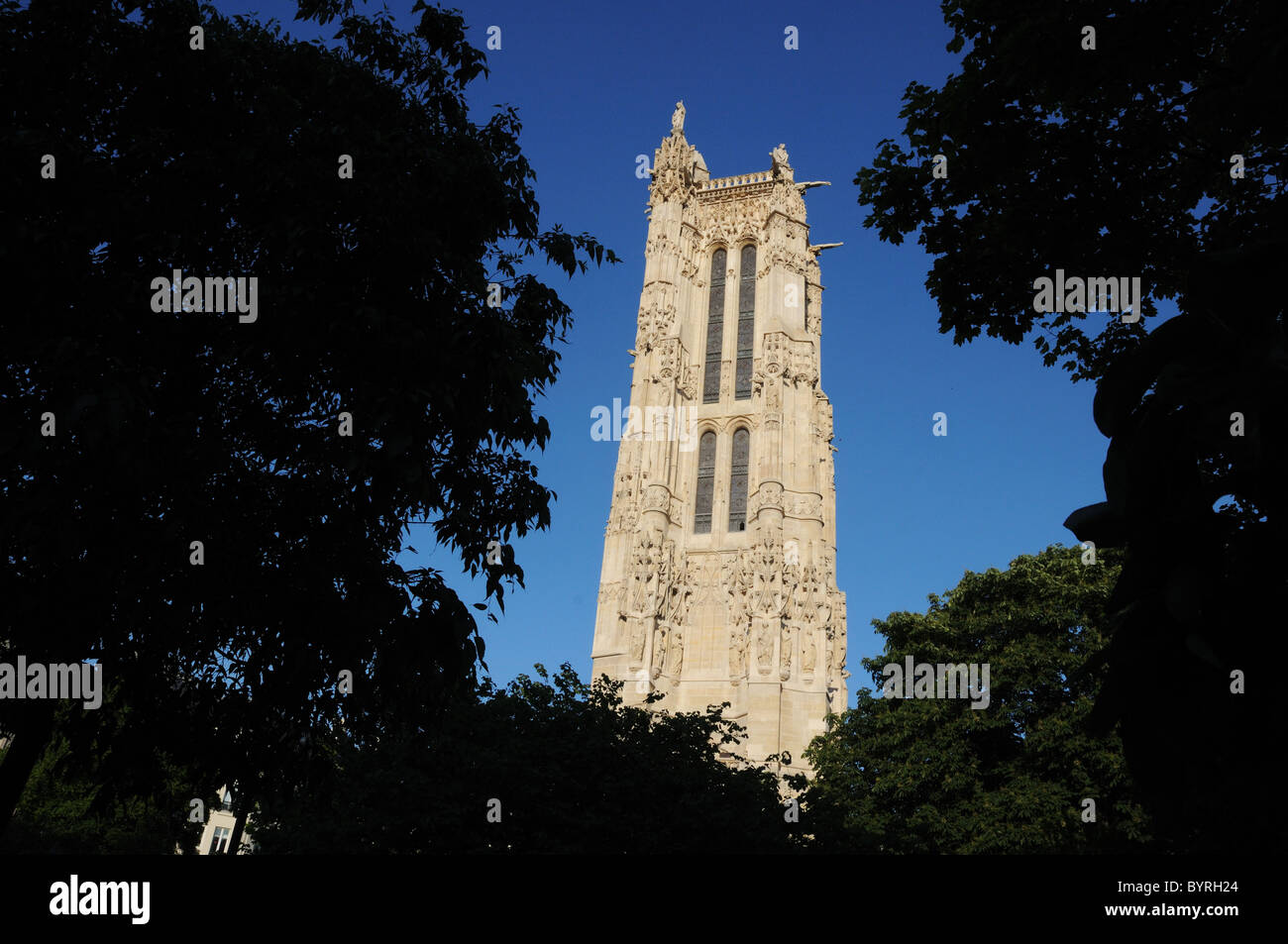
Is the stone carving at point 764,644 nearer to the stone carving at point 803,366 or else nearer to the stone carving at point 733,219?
the stone carving at point 803,366

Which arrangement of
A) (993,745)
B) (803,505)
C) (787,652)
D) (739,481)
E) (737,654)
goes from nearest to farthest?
(993,745) → (787,652) → (737,654) → (803,505) → (739,481)

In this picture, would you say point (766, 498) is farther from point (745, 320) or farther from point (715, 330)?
point (745, 320)

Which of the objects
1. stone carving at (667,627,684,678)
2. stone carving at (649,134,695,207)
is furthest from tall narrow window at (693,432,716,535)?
stone carving at (649,134,695,207)

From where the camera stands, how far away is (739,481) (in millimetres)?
42344

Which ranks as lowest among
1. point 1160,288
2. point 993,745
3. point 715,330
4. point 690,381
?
point 993,745

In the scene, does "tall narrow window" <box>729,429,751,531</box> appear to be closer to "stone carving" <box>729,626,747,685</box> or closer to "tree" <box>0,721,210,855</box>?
"stone carving" <box>729,626,747,685</box>

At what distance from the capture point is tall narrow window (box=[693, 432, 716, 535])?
1641 inches

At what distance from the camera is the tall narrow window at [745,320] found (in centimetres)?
4478

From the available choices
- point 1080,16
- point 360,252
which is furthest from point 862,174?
point 360,252

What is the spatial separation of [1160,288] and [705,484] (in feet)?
108

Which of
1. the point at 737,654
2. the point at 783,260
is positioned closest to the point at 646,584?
the point at 737,654

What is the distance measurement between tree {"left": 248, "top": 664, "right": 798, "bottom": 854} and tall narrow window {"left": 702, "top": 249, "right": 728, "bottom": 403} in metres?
27.6

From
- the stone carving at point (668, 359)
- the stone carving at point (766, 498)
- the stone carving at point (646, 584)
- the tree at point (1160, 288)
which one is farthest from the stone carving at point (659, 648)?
the tree at point (1160, 288)
